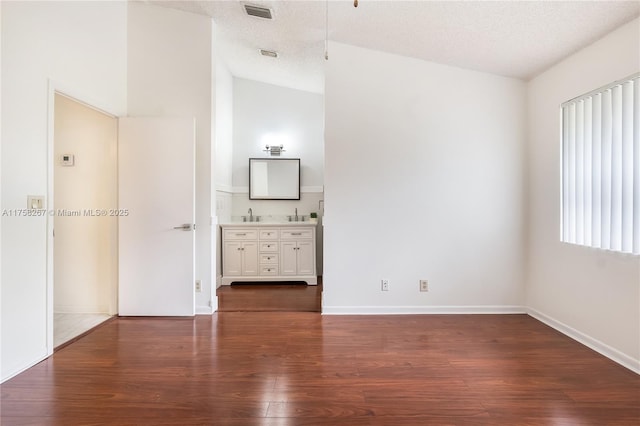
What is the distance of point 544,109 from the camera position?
3152 mm

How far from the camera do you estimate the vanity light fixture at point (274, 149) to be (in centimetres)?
524

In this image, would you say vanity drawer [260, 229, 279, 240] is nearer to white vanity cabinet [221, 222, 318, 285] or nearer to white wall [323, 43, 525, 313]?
white vanity cabinet [221, 222, 318, 285]

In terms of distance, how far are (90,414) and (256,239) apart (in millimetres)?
3062

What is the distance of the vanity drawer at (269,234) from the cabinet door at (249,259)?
0.17 m

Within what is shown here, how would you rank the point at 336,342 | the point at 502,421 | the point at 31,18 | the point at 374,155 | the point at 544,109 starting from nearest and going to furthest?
the point at 502,421 < the point at 31,18 < the point at 336,342 < the point at 544,109 < the point at 374,155

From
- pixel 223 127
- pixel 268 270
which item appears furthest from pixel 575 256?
pixel 223 127

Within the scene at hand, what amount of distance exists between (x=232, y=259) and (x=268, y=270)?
0.58 metres

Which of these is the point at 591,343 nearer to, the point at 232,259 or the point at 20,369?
the point at 232,259

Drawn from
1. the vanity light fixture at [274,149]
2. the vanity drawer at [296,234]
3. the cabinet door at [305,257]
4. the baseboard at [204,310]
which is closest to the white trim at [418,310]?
the baseboard at [204,310]

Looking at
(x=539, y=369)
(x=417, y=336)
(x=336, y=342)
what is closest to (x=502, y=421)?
→ (x=539, y=369)

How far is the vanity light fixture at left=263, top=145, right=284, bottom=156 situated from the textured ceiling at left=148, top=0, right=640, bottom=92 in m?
1.60

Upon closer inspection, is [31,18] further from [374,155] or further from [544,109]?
[544,109]

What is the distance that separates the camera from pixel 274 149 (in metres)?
5.23

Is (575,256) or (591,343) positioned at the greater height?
(575,256)
